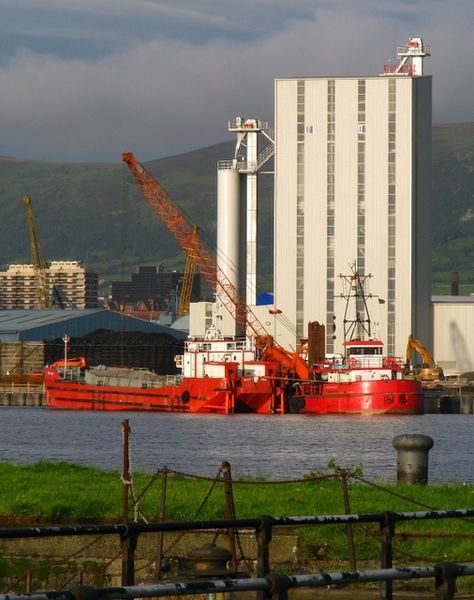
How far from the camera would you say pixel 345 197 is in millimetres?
127375

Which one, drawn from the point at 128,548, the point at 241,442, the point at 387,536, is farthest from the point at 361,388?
Answer: the point at 128,548

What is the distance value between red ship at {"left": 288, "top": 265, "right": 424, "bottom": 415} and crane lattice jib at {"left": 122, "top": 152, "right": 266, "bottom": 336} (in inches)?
511

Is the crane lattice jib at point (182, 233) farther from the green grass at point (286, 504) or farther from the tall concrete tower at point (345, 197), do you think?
the green grass at point (286, 504)

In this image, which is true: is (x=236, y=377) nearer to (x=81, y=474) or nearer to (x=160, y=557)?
(x=81, y=474)

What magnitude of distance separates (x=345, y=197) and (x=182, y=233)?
14.8 m

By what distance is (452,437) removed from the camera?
7606 centimetres

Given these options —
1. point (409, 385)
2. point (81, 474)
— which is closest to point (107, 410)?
point (409, 385)

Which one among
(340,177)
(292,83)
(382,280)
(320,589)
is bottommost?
(320,589)

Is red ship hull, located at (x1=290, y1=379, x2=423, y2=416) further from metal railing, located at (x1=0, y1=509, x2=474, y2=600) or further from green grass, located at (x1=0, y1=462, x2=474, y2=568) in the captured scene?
metal railing, located at (x1=0, y1=509, x2=474, y2=600)

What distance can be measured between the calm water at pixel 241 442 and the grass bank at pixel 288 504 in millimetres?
10710

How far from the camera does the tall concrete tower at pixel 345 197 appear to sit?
416 ft

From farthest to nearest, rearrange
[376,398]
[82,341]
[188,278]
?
[188,278] < [82,341] < [376,398]

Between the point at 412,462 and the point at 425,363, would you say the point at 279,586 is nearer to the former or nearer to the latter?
the point at 412,462

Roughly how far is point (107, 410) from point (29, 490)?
3646 inches
